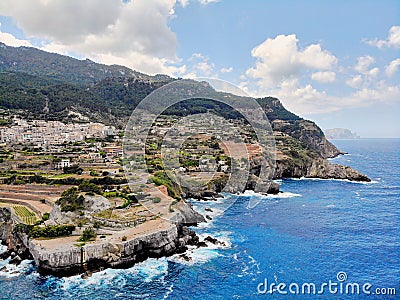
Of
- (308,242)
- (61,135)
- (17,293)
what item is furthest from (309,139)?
(17,293)

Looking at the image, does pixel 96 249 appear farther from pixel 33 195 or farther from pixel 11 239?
pixel 33 195

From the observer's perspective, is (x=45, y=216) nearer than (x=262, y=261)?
No

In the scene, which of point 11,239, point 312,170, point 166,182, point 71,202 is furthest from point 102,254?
point 312,170

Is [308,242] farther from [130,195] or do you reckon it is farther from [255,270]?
[130,195]

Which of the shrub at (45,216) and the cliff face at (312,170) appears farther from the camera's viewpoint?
the cliff face at (312,170)

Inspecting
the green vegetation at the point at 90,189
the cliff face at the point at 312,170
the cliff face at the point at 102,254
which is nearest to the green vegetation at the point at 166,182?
the green vegetation at the point at 90,189

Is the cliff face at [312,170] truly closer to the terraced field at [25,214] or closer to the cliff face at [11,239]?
the terraced field at [25,214]

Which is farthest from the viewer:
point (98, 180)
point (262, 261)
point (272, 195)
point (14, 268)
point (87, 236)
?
point (272, 195)

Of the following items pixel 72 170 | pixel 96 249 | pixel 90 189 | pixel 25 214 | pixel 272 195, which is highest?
pixel 72 170
